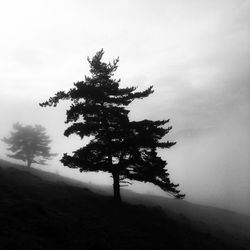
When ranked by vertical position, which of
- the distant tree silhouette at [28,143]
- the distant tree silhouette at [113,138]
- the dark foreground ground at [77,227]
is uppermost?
the distant tree silhouette at [28,143]

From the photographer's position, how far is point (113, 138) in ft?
84.9

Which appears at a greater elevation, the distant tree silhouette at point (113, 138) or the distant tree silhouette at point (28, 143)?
the distant tree silhouette at point (28, 143)

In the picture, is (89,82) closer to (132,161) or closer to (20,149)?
(132,161)

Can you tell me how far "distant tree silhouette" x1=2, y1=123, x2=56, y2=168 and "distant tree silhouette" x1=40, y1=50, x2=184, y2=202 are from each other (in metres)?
35.2

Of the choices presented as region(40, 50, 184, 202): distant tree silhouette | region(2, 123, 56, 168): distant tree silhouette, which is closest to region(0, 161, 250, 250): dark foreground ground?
region(40, 50, 184, 202): distant tree silhouette

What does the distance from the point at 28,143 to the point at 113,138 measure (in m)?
37.0

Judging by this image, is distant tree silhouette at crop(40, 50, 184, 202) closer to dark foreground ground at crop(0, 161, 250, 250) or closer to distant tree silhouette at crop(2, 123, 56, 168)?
dark foreground ground at crop(0, 161, 250, 250)

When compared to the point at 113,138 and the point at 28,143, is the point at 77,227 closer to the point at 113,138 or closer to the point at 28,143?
the point at 113,138

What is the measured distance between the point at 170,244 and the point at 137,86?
15.0 meters

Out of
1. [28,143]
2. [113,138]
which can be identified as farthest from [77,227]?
[28,143]

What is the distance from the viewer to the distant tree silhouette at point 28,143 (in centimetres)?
5778

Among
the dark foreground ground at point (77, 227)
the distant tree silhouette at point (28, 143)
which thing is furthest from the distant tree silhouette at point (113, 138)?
the distant tree silhouette at point (28, 143)

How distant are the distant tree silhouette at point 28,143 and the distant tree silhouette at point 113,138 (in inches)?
1385

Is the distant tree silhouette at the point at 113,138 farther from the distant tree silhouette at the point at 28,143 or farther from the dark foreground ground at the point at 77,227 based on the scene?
the distant tree silhouette at the point at 28,143
